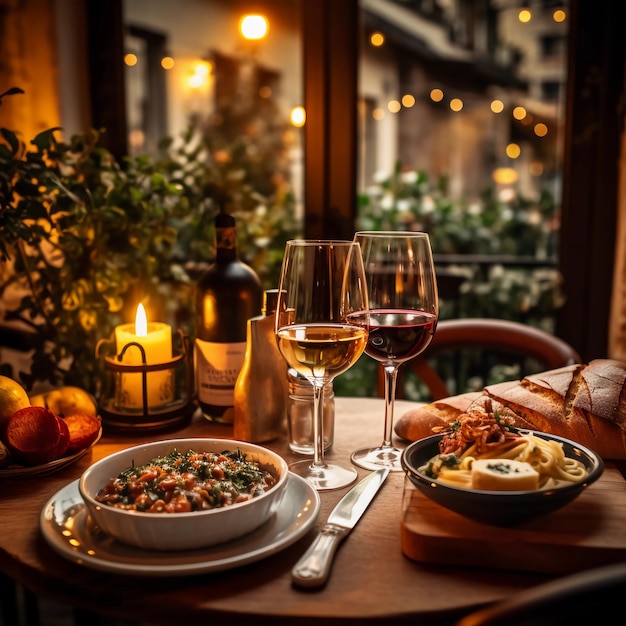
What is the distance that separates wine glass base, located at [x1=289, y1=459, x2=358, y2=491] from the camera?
998 millimetres

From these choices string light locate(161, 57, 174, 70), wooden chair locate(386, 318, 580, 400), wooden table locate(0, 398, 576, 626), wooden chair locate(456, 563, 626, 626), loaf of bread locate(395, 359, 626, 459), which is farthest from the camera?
string light locate(161, 57, 174, 70)

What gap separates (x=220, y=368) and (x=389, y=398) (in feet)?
1.02

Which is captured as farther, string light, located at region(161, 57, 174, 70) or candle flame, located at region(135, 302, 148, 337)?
string light, located at region(161, 57, 174, 70)

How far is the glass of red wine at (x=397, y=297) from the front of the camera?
1.07 m

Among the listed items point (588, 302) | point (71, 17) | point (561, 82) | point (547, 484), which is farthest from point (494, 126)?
point (547, 484)

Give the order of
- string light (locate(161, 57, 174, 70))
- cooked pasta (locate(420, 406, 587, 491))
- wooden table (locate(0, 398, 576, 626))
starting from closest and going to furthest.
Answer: wooden table (locate(0, 398, 576, 626))
cooked pasta (locate(420, 406, 587, 491))
string light (locate(161, 57, 174, 70))

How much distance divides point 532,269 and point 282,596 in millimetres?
2251

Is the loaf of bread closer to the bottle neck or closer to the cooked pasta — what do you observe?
the cooked pasta

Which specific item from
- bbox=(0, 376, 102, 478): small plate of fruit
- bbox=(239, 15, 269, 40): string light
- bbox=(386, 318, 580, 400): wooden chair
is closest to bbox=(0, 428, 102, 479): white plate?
bbox=(0, 376, 102, 478): small plate of fruit

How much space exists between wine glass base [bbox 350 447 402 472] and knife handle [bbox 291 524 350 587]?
0.24 meters

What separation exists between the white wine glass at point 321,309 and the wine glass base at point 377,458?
0.28ft

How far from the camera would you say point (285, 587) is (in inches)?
29.0

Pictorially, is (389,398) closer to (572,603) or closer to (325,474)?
(325,474)

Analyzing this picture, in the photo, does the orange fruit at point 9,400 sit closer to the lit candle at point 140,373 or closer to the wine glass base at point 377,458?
the lit candle at point 140,373
